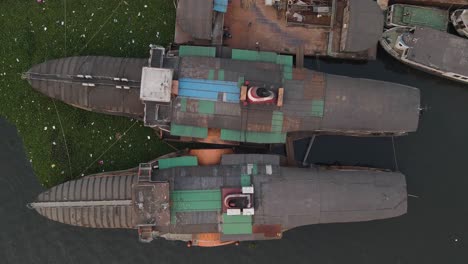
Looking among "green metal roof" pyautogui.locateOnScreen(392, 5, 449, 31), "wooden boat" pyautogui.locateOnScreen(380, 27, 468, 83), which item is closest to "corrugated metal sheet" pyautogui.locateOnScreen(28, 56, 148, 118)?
"green metal roof" pyautogui.locateOnScreen(392, 5, 449, 31)

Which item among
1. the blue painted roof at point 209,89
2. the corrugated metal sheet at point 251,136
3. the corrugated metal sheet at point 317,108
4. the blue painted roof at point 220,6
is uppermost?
the blue painted roof at point 220,6

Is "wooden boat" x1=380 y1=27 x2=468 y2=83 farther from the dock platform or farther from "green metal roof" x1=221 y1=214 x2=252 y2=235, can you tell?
"green metal roof" x1=221 y1=214 x2=252 y2=235

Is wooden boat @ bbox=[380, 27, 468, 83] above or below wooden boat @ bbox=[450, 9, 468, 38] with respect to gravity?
below

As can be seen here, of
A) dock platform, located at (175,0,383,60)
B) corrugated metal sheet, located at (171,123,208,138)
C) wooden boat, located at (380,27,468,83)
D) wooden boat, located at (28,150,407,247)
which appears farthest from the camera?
dock platform, located at (175,0,383,60)

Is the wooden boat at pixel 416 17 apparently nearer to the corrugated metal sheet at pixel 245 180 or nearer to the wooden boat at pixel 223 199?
the wooden boat at pixel 223 199

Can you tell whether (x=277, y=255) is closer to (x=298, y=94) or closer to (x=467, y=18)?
(x=298, y=94)

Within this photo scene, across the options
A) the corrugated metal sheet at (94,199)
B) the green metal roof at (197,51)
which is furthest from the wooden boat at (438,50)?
the corrugated metal sheet at (94,199)
